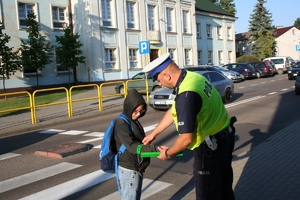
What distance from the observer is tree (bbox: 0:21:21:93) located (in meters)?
21.0

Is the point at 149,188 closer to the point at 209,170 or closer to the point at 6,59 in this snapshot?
the point at 209,170

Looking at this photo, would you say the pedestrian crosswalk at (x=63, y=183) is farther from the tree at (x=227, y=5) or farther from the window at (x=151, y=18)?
the tree at (x=227, y=5)

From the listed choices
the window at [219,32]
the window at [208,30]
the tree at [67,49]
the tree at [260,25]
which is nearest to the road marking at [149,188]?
the tree at [67,49]

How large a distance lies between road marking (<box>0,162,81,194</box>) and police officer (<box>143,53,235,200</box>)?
12.6 ft

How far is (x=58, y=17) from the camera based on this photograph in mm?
27031

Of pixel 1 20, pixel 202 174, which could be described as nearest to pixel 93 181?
pixel 202 174

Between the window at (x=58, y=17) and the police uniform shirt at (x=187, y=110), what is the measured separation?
25.8 meters

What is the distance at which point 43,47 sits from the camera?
909 inches

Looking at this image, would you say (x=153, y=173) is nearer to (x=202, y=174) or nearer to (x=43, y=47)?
(x=202, y=174)

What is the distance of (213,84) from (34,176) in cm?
1068

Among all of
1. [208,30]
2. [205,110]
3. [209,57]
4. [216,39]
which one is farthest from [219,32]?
[205,110]

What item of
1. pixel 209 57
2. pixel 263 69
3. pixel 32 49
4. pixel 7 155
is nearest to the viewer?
pixel 7 155

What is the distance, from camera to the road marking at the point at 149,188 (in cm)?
491

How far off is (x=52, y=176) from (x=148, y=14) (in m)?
28.7
